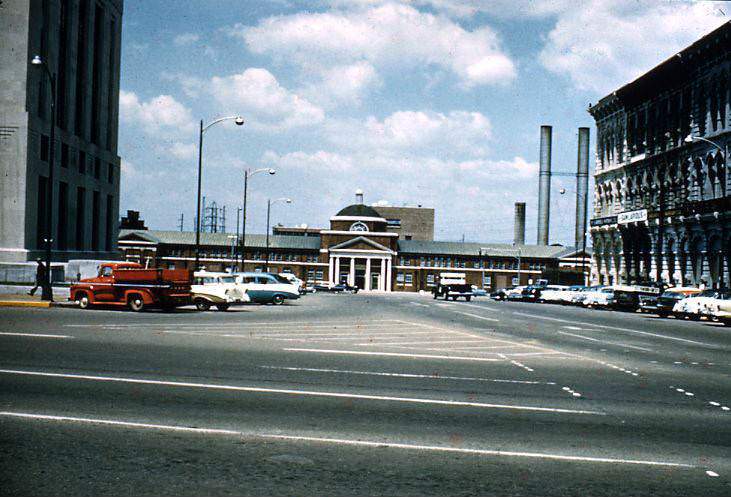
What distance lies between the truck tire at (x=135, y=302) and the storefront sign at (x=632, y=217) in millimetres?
48851

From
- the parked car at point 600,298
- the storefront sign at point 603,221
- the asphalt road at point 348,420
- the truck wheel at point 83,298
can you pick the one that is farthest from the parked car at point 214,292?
the storefront sign at point 603,221

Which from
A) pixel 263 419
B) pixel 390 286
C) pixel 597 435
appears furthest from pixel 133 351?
pixel 390 286

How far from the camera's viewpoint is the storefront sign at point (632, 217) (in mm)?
64375

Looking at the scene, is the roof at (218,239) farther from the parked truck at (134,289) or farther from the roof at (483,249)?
the parked truck at (134,289)

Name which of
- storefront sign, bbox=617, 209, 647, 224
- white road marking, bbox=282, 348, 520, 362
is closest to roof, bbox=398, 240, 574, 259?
storefront sign, bbox=617, 209, 647, 224

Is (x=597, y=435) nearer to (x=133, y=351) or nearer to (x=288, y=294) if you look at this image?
(x=133, y=351)

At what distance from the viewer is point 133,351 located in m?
14.7

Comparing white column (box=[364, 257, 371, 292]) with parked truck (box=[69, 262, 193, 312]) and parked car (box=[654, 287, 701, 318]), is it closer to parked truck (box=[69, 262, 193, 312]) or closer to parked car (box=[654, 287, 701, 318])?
parked car (box=[654, 287, 701, 318])

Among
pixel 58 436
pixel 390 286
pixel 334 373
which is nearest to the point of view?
pixel 58 436

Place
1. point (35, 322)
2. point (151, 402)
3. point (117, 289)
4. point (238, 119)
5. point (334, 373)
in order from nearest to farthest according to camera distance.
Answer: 1. point (151, 402)
2. point (334, 373)
3. point (35, 322)
4. point (117, 289)
5. point (238, 119)

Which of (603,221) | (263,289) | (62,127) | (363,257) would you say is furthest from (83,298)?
(363,257)

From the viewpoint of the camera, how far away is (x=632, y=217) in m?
66.7

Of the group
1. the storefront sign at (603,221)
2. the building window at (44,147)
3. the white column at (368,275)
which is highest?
the building window at (44,147)

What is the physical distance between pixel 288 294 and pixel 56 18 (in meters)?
30.1
